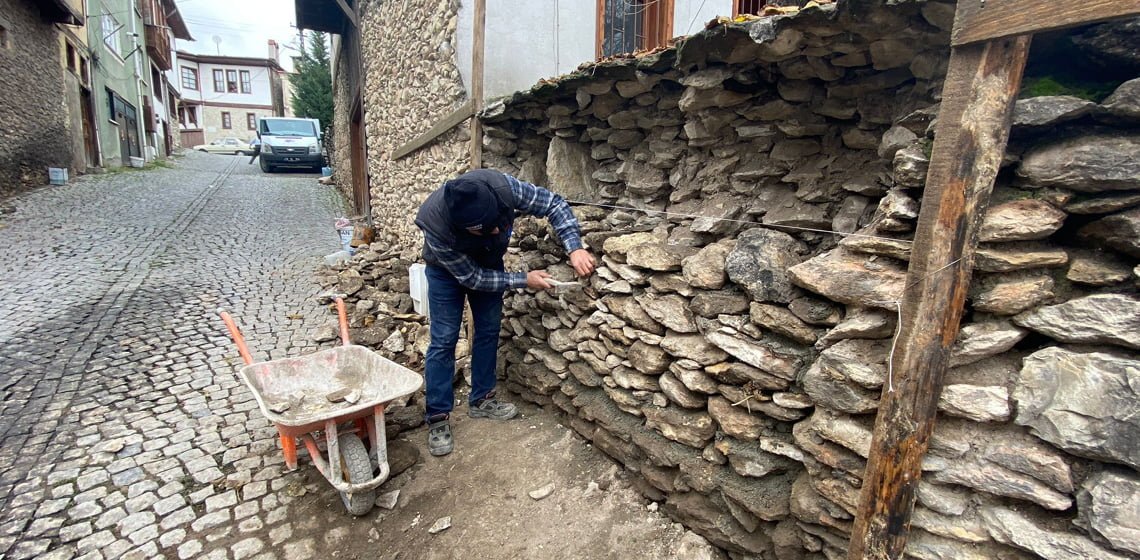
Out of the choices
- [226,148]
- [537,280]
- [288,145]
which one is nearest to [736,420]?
[537,280]

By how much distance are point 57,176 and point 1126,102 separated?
16360 millimetres

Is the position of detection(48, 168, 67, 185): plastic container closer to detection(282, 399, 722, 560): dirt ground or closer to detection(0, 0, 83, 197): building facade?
detection(0, 0, 83, 197): building facade

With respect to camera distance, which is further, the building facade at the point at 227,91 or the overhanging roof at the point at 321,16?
the building facade at the point at 227,91

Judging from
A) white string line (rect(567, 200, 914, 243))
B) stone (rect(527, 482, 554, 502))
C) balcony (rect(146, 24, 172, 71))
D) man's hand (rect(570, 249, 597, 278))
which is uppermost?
balcony (rect(146, 24, 172, 71))

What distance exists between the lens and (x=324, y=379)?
334 cm

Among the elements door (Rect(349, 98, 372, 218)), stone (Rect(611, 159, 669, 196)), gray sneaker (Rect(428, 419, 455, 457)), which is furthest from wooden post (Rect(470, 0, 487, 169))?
door (Rect(349, 98, 372, 218))

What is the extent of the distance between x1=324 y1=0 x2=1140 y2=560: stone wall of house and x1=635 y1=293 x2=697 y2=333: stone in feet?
0.04

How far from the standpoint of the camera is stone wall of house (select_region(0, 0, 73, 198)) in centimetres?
1016

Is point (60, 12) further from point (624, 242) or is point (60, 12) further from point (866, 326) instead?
point (866, 326)

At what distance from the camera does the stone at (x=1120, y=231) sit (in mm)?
1447

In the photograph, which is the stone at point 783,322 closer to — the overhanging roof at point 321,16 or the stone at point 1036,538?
the stone at point 1036,538

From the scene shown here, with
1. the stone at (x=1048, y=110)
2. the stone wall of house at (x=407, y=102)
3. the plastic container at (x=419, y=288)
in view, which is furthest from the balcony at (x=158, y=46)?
the stone at (x=1048, y=110)

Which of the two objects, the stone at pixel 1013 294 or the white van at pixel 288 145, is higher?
the white van at pixel 288 145

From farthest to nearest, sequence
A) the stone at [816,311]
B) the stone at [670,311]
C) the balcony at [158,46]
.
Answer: the balcony at [158,46] → the stone at [670,311] → the stone at [816,311]
